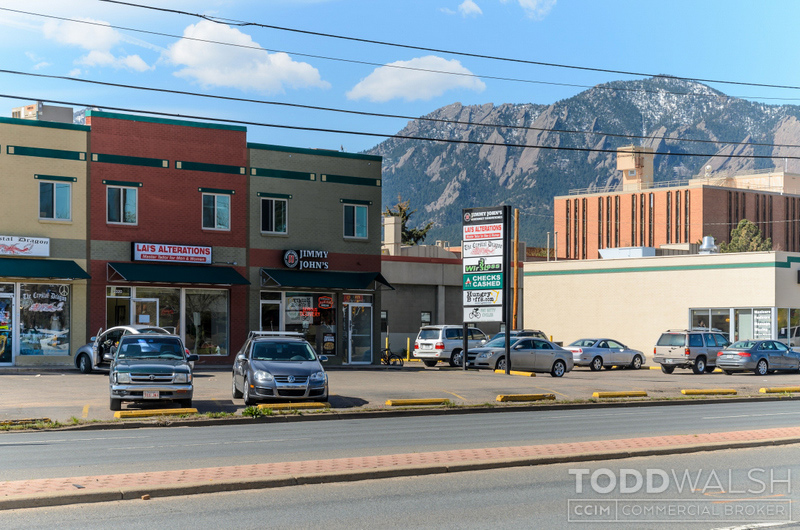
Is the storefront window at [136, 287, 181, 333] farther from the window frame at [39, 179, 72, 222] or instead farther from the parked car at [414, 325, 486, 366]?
the parked car at [414, 325, 486, 366]

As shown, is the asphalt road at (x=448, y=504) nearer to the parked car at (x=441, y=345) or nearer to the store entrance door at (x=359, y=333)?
the parked car at (x=441, y=345)

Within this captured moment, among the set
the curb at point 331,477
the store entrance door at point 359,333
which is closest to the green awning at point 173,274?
the store entrance door at point 359,333

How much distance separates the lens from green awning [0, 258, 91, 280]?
31.2 metres

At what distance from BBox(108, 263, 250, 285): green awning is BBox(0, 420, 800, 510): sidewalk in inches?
913

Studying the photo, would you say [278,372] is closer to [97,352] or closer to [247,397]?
[247,397]

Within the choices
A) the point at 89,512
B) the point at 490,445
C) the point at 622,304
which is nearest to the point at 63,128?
the point at 490,445

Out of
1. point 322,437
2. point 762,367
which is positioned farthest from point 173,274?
point 762,367

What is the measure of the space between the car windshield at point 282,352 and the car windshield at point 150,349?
1868 mm

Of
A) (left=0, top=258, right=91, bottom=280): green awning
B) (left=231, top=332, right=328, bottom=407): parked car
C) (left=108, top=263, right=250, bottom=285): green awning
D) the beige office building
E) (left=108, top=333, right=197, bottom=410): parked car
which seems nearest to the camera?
(left=108, top=333, right=197, bottom=410): parked car

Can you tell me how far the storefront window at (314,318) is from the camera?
38.1 meters

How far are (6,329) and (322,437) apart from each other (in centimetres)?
2024

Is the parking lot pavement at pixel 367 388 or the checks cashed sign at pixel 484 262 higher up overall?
the checks cashed sign at pixel 484 262

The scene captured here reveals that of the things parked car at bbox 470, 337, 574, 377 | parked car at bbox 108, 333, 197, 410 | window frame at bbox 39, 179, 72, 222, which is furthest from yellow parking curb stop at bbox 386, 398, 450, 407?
window frame at bbox 39, 179, 72, 222

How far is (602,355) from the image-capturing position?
40969mm
